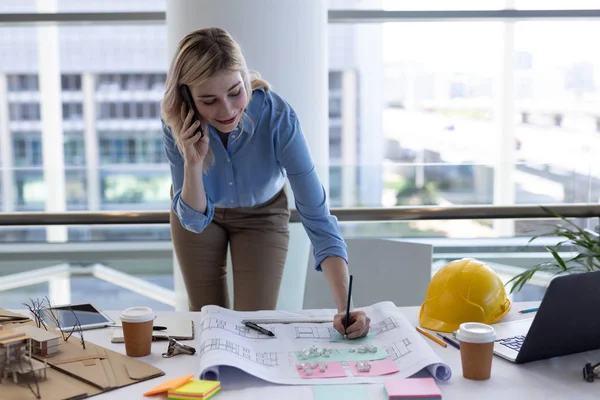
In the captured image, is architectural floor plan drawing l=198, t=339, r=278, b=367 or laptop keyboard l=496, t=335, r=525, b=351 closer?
architectural floor plan drawing l=198, t=339, r=278, b=367

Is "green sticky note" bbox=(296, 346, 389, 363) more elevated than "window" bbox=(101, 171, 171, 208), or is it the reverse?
"window" bbox=(101, 171, 171, 208)

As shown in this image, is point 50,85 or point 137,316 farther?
point 50,85

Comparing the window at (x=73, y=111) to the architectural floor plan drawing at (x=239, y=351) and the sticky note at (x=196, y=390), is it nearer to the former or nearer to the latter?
the architectural floor plan drawing at (x=239, y=351)

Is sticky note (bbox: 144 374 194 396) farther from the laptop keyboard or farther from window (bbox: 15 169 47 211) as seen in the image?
window (bbox: 15 169 47 211)

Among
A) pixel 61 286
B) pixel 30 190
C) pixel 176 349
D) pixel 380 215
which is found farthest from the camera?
pixel 30 190

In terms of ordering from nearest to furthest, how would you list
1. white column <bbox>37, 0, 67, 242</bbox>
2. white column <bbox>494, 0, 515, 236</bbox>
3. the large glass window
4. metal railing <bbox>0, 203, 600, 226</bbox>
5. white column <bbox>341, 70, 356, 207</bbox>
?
metal railing <bbox>0, 203, 600, 226</bbox> → white column <bbox>37, 0, 67, 242</bbox> → the large glass window → white column <bbox>494, 0, 515, 236</bbox> → white column <bbox>341, 70, 356, 207</bbox>

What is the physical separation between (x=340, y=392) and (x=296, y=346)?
0.76 feet

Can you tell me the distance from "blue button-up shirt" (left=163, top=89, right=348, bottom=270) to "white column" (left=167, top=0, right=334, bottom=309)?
1.22 metres

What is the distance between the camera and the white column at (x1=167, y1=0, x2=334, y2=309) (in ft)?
10.8

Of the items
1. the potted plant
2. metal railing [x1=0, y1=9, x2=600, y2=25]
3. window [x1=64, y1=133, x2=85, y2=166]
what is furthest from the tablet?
window [x1=64, y1=133, x2=85, y2=166]

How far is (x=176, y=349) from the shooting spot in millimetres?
1496

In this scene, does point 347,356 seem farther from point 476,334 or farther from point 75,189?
point 75,189

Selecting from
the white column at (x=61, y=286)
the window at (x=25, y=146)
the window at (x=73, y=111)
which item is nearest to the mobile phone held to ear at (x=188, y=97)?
the white column at (x=61, y=286)

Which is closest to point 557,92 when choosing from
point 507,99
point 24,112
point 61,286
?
point 507,99
